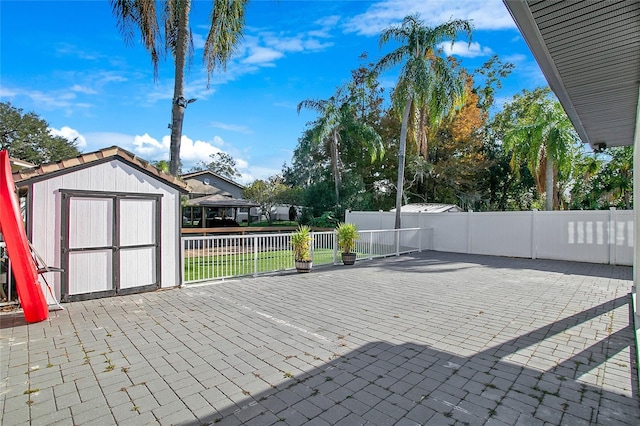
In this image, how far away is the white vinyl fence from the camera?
1012cm

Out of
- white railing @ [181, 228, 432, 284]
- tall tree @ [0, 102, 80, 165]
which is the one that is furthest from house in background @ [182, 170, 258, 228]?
tall tree @ [0, 102, 80, 165]

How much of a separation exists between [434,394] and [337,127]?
58.3 ft

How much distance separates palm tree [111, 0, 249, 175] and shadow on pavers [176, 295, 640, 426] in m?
8.37

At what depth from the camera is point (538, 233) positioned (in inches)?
454

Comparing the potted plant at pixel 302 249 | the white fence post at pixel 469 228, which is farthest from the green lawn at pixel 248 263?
the white fence post at pixel 469 228

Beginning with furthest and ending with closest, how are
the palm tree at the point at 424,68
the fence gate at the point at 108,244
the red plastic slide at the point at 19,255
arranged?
the palm tree at the point at 424,68 < the fence gate at the point at 108,244 < the red plastic slide at the point at 19,255

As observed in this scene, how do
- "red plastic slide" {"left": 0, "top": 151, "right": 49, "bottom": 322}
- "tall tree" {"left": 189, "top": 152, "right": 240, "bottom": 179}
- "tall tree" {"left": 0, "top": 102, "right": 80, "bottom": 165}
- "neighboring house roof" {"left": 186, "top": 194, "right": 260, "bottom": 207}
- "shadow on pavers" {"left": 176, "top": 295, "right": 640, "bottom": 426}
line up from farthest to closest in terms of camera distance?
"tall tree" {"left": 189, "top": 152, "right": 240, "bottom": 179} → "tall tree" {"left": 0, "top": 102, "right": 80, "bottom": 165} → "neighboring house roof" {"left": 186, "top": 194, "right": 260, "bottom": 207} → "red plastic slide" {"left": 0, "top": 151, "right": 49, "bottom": 322} → "shadow on pavers" {"left": 176, "top": 295, "right": 640, "bottom": 426}

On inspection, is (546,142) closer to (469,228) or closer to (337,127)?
(469,228)

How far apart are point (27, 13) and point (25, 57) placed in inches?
142

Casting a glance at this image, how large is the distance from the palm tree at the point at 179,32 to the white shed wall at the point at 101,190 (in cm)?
343

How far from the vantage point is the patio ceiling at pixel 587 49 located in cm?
252

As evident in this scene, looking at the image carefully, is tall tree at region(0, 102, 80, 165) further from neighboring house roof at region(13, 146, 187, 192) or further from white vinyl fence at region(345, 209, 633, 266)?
white vinyl fence at region(345, 209, 633, 266)

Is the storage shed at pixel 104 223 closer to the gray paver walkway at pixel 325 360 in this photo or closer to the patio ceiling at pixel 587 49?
the gray paver walkway at pixel 325 360

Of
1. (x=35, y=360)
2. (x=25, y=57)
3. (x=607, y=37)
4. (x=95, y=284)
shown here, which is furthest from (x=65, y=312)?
(x=25, y=57)
